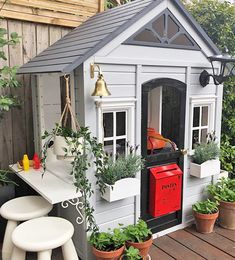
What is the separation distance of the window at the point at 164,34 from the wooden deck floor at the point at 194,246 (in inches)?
86.2

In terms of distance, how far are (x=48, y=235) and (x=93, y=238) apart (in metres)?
0.51

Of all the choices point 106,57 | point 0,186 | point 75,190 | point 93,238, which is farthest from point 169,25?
point 0,186

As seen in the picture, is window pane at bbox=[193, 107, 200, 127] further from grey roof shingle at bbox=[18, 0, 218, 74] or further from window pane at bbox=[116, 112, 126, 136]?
window pane at bbox=[116, 112, 126, 136]

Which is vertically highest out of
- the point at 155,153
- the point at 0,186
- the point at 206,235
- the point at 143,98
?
the point at 143,98

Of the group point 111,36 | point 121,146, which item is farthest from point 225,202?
point 111,36

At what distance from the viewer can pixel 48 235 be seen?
241 cm

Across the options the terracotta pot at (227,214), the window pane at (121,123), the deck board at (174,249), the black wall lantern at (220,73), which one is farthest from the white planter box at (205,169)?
the window pane at (121,123)

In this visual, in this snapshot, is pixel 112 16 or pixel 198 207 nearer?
pixel 112 16

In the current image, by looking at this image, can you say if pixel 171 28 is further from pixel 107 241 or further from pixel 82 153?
pixel 107 241

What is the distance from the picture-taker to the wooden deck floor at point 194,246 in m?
3.06

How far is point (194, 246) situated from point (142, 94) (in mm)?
1768

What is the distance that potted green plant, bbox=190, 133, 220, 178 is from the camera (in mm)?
3521

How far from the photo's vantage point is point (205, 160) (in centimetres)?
358

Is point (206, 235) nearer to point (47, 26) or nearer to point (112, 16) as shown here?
point (112, 16)
